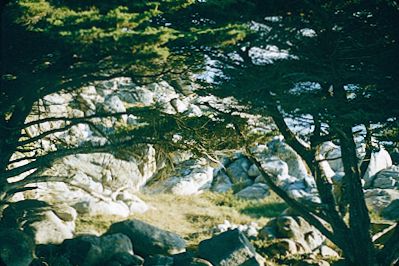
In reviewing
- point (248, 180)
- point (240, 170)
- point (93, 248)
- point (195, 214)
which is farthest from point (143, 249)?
point (240, 170)

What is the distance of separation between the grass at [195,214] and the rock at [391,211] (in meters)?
5.20

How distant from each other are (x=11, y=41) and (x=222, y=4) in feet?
10.9

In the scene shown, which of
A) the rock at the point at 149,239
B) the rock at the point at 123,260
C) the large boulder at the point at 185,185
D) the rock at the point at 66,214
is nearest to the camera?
the rock at the point at 123,260

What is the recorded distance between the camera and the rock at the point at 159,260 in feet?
41.0

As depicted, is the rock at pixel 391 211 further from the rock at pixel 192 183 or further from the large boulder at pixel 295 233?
the rock at pixel 192 183

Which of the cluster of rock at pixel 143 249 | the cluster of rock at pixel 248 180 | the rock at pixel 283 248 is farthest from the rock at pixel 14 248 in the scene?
the cluster of rock at pixel 248 180

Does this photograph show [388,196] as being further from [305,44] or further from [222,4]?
[222,4]

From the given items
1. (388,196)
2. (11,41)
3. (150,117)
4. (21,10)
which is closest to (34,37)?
(11,41)

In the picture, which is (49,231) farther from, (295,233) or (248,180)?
(248,180)

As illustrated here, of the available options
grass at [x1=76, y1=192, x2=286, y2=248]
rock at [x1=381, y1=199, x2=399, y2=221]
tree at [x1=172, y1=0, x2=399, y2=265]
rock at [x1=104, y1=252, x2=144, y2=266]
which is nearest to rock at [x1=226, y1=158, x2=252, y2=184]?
grass at [x1=76, y1=192, x2=286, y2=248]

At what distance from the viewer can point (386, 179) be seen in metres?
26.6

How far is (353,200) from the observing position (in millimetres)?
10742

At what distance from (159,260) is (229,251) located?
6.48 ft

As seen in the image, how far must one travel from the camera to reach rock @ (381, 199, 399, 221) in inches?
790
